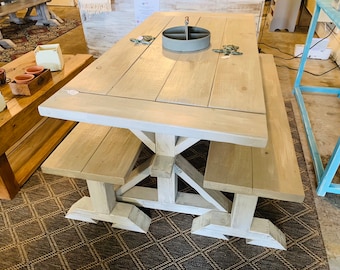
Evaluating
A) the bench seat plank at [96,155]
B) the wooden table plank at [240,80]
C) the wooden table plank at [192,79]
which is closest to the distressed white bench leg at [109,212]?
the bench seat plank at [96,155]

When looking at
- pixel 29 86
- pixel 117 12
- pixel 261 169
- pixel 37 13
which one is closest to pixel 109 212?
pixel 261 169

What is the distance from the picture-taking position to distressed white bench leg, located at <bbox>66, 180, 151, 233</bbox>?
1.38 m

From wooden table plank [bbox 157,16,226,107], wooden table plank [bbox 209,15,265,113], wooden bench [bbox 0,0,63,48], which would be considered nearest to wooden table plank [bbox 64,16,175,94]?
wooden table plank [bbox 157,16,226,107]

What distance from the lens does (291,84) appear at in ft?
9.09

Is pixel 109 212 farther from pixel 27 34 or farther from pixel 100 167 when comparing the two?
pixel 27 34

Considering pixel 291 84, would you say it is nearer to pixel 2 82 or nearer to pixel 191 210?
pixel 191 210

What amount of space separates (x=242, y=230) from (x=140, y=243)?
0.48m

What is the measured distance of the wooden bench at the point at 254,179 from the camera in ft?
3.60

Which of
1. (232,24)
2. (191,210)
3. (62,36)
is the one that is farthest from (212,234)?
(62,36)

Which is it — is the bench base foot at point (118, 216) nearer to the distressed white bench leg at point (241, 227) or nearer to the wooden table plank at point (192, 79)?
the distressed white bench leg at point (241, 227)

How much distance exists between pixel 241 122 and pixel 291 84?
2115 millimetres

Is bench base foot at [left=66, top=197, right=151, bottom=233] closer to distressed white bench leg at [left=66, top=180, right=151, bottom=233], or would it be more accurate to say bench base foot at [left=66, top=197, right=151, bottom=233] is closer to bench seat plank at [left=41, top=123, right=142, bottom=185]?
distressed white bench leg at [left=66, top=180, right=151, bottom=233]

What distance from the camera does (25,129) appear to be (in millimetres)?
1608

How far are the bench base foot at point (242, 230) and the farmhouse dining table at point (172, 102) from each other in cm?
6
